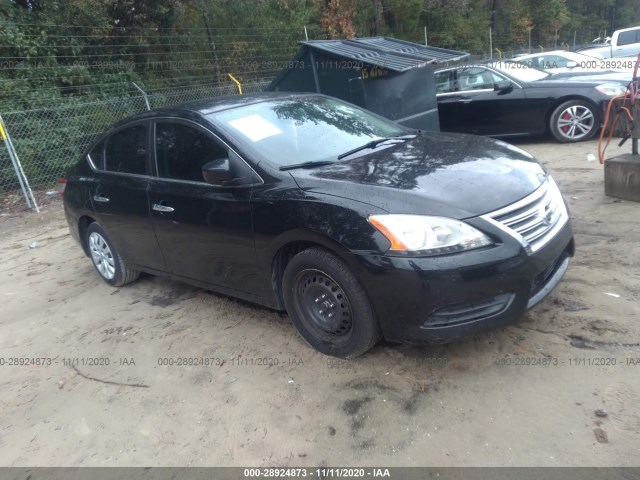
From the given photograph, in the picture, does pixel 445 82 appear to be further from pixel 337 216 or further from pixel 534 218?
pixel 337 216

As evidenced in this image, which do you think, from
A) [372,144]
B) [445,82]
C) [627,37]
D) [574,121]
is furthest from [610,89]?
[627,37]

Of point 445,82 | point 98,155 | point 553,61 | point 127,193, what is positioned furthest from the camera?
point 553,61

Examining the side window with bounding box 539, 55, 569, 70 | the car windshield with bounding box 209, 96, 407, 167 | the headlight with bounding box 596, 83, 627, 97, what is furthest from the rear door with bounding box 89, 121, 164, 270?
the side window with bounding box 539, 55, 569, 70

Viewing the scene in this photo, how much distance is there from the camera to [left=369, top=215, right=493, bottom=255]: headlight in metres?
2.75

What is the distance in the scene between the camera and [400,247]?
277 cm

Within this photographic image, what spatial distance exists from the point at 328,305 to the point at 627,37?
20.3 meters

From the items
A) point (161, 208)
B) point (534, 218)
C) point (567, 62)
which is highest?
point (567, 62)

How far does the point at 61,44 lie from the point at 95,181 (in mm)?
8155

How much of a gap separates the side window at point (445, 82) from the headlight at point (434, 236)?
7.64 m

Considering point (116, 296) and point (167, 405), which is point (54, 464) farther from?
point (116, 296)

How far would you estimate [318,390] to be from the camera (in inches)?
121

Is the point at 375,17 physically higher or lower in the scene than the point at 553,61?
higher

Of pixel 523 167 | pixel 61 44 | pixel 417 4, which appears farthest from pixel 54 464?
pixel 417 4

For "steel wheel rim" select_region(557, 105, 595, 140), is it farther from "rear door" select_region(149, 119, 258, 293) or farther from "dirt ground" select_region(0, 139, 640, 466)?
"rear door" select_region(149, 119, 258, 293)
